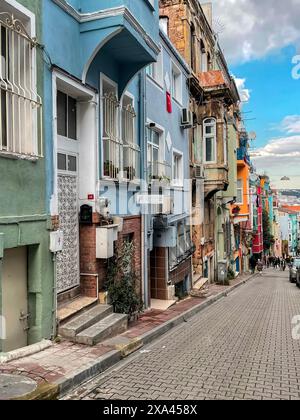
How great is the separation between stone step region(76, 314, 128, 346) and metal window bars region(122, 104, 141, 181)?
12.3 feet

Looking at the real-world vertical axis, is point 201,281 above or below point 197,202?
below

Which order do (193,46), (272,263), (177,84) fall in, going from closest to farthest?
(177,84)
(193,46)
(272,263)

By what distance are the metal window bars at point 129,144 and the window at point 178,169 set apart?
516 cm

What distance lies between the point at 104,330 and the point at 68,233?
2049 millimetres

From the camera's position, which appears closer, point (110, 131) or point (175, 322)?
point (110, 131)

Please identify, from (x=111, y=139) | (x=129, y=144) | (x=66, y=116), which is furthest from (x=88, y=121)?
(x=129, y=144)

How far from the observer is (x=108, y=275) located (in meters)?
8.91

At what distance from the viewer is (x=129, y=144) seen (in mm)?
10562

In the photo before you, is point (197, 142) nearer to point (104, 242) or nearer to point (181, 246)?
point (181, 246)

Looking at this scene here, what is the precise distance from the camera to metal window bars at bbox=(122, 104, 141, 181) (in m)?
10.4

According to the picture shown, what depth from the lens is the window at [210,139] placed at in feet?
68.1
